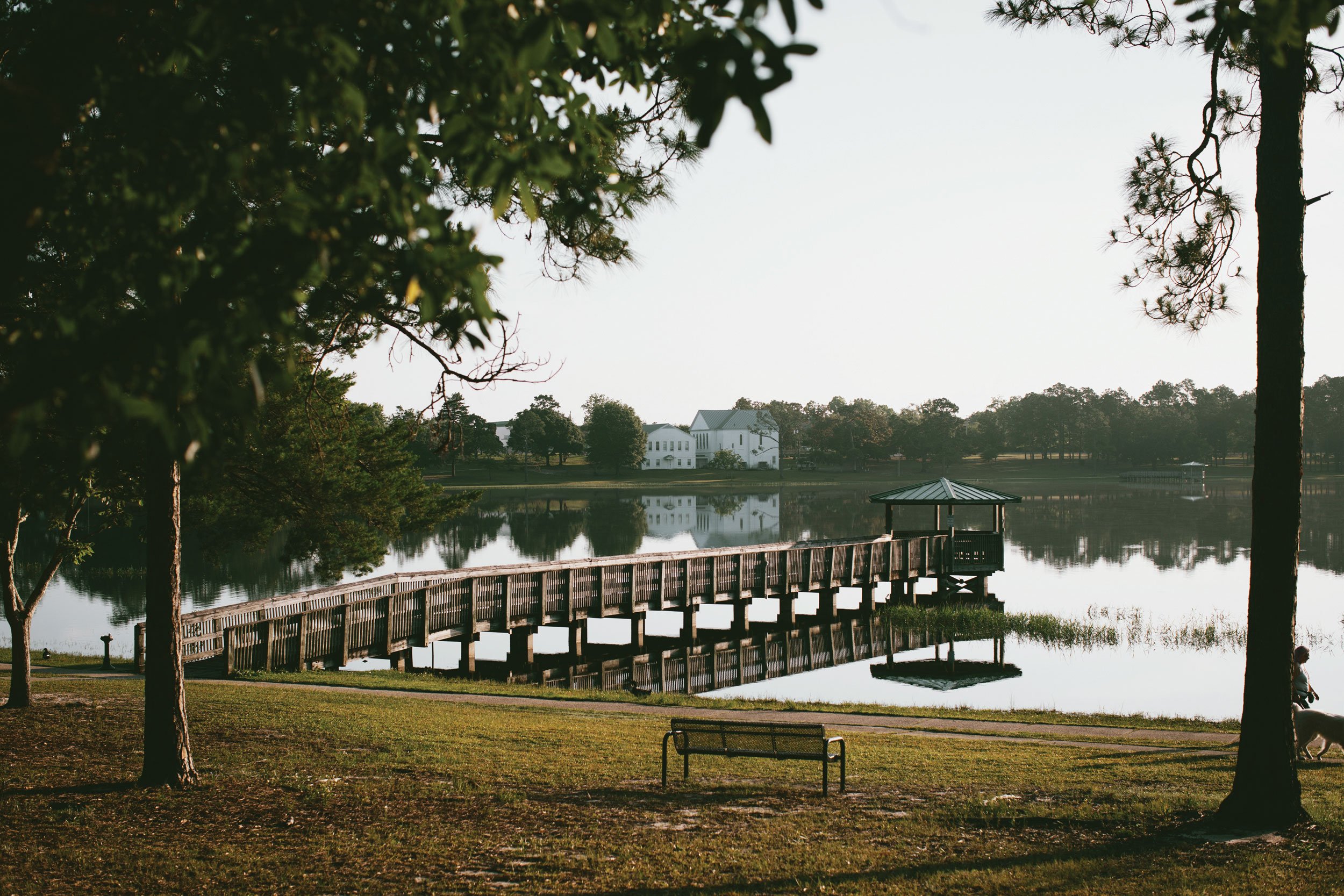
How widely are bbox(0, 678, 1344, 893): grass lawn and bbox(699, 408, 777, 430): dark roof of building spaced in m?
129

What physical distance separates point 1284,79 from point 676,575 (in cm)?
1840

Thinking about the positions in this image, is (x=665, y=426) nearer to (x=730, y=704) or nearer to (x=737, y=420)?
(x=737, y=420)

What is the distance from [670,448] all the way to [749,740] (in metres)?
136

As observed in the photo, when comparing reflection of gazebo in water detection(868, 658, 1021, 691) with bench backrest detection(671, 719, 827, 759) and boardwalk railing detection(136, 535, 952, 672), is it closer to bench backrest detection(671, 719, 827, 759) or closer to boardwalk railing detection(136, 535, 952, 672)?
boardwalk railing detection(136, 535, 952, 672)

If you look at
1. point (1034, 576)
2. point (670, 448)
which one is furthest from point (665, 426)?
point (1034, 576)

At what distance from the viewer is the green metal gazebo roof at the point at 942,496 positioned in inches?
1204

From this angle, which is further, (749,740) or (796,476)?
(796,476)

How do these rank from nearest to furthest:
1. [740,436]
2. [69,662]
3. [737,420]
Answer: [69,662] → [740,436] → [737,420]

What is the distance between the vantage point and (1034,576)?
3597 centimetres

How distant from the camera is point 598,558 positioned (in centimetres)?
2261

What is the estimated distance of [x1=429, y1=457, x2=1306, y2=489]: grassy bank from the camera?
104625 mm

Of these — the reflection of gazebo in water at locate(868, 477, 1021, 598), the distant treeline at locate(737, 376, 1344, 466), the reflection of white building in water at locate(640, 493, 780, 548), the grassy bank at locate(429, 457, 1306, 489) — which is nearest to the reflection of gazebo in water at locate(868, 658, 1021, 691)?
the reflection of gazebo in water at locate(868, 477, 1021, 598)

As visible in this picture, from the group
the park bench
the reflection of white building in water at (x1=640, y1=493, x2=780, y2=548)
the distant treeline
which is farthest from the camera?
the distant treeline

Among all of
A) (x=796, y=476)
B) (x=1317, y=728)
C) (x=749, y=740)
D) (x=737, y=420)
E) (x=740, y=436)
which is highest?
(x=737, y=420)
